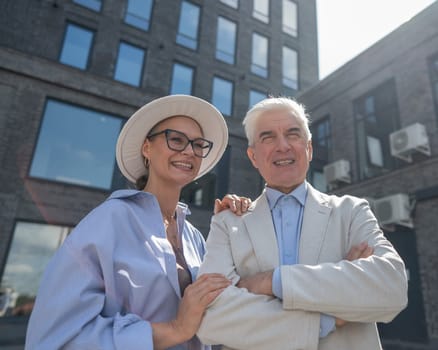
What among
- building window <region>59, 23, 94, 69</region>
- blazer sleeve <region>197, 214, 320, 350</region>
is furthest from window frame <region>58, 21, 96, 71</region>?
blazer sleeve <region>197, 214, 320, 350</region>

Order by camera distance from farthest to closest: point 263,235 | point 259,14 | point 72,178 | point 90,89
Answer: point 259,14, point 90,89, point 72,178, point 263,235

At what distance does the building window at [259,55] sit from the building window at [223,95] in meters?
2.14

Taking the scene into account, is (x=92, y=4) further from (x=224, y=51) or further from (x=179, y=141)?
(x=179, y=141)

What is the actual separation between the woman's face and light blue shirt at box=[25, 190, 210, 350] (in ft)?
1.20

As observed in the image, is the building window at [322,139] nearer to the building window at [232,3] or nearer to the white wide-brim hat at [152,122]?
the building window at [232,3]

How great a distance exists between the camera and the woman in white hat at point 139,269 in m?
1.53

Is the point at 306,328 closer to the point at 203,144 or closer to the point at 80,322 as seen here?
the point at 80,322

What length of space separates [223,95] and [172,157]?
605 inches

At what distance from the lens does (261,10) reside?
19.9 m

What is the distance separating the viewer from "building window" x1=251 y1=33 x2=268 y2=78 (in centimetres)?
1858

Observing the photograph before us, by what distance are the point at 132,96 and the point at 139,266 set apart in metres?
13.8

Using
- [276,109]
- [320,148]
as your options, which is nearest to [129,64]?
[320,148]

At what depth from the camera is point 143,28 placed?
622 inches

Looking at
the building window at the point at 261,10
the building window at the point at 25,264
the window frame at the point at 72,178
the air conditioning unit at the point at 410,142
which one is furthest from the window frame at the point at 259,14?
the building window at the point at 25,264
